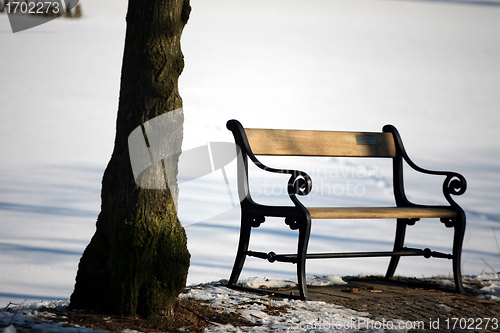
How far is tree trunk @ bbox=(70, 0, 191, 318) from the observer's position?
2.56m

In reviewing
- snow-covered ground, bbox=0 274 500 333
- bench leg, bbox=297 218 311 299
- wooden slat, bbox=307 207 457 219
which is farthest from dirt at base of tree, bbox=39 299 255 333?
wooden slat, bbox=307 207 457 219

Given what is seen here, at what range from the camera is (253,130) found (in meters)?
3.72

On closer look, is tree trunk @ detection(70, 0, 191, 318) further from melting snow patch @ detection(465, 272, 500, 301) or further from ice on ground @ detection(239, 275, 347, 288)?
melting snow patch @ detection(465, 272, 500, 301)

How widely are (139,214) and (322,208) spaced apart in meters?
1.31

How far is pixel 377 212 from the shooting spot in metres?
3.44

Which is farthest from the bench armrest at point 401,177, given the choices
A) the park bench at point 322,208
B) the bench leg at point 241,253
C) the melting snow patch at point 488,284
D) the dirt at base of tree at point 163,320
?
the dirt at base of tree at point 163,320

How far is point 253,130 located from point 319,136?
612 millimetres

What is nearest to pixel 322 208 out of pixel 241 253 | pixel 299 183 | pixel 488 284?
pixel 299 183

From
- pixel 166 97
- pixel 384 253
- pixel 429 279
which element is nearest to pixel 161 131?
pixel 166 97

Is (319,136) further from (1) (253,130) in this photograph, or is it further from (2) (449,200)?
(2) (449,200)

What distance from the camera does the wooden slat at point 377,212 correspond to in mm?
3232

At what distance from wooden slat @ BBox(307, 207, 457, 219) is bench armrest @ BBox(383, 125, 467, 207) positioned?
0.20 meters

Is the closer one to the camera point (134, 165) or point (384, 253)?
point (134, 165)

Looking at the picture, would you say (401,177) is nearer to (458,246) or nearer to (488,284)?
(458,246)
